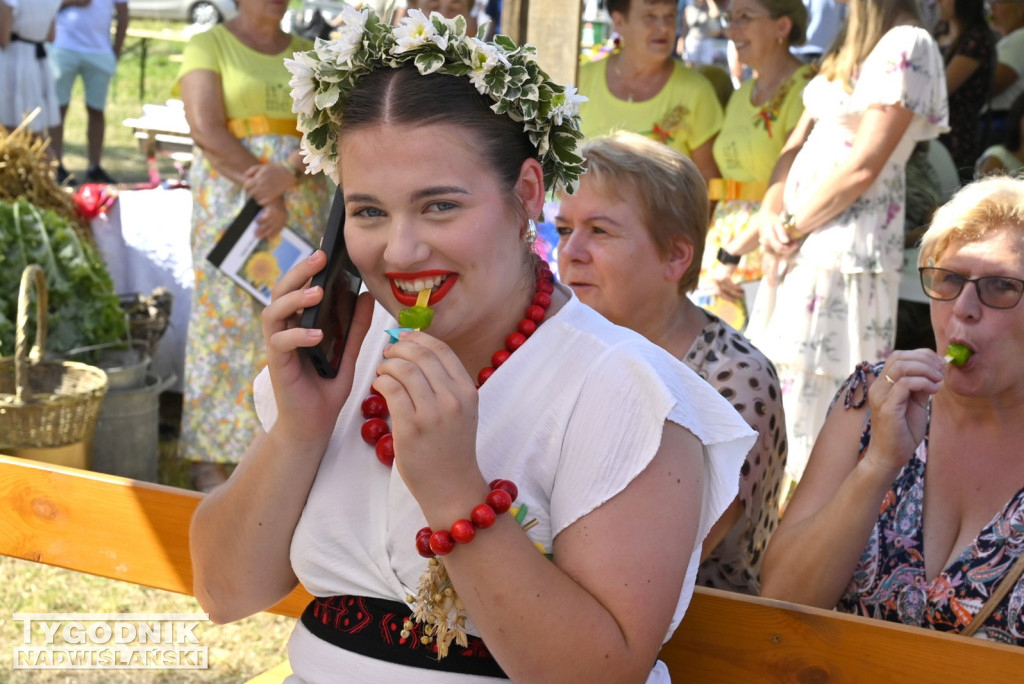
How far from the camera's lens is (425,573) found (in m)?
1.75

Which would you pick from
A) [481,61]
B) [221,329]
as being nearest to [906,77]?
[481,61]

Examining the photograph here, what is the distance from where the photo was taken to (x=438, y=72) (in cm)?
182

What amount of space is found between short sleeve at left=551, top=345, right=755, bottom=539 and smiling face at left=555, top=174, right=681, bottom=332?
3.88 ft

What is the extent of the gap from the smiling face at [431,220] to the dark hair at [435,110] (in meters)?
0.02

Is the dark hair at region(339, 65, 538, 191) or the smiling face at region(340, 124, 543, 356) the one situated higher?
the dark hair at region(339, 65, 538, 191)

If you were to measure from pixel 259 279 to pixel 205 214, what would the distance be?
0.42 m

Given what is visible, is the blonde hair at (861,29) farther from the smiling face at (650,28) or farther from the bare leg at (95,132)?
the bare leg at (95,132)

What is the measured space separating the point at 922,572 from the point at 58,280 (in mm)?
4247

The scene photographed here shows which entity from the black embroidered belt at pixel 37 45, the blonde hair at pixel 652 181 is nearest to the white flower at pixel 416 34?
the blonde hair at pixel 652 181

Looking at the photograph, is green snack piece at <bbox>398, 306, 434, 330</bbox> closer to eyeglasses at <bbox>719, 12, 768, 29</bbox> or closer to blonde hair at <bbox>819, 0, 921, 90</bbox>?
blonde hair at <bbox>819, 0, 921, 90</bbox>

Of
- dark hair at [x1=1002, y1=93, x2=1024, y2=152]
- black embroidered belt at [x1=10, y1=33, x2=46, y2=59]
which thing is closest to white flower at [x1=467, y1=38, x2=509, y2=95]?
dark hair at [x1=1002, y1=93, x2=1024, y2=152]

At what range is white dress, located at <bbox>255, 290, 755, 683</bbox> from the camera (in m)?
1.73

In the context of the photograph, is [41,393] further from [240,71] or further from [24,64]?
[24,64]

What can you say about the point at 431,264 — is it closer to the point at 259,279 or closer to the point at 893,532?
the point at 893,532
